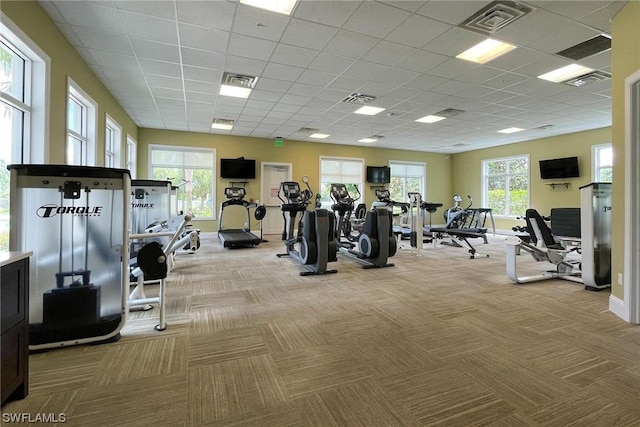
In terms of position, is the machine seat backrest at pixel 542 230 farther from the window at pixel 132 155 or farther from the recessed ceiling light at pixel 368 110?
the window at pixel 132 155

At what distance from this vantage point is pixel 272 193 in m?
10.1

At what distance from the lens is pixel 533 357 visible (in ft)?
7.33

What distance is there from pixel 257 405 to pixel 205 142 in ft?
28.9

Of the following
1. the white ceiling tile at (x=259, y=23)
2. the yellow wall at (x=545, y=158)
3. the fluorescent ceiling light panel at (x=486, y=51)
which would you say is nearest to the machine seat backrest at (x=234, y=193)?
the white ceiling tile at (x=259, y=23)

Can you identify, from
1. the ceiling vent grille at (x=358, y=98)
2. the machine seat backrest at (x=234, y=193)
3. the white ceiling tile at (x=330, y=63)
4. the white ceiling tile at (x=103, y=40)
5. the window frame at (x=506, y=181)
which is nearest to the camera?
the white ceiling tile at (x=103, y=40)

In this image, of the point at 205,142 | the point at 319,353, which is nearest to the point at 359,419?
the point at 319,353

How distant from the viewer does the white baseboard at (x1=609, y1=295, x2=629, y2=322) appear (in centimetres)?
292

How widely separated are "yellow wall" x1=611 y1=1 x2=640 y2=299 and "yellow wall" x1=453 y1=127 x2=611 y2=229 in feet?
21.3

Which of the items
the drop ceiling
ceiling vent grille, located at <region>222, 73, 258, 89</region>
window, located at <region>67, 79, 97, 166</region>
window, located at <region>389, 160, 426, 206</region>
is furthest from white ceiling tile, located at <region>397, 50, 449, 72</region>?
window, located at <region>389, 160, 426, 206</region>

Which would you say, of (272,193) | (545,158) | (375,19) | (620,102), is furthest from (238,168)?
(545,158)

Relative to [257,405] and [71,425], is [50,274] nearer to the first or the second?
[71,425]

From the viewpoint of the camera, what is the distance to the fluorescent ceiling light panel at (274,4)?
10.2 feet

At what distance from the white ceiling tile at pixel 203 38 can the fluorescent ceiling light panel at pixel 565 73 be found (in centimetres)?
503

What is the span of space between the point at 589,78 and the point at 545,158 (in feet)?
17.2
